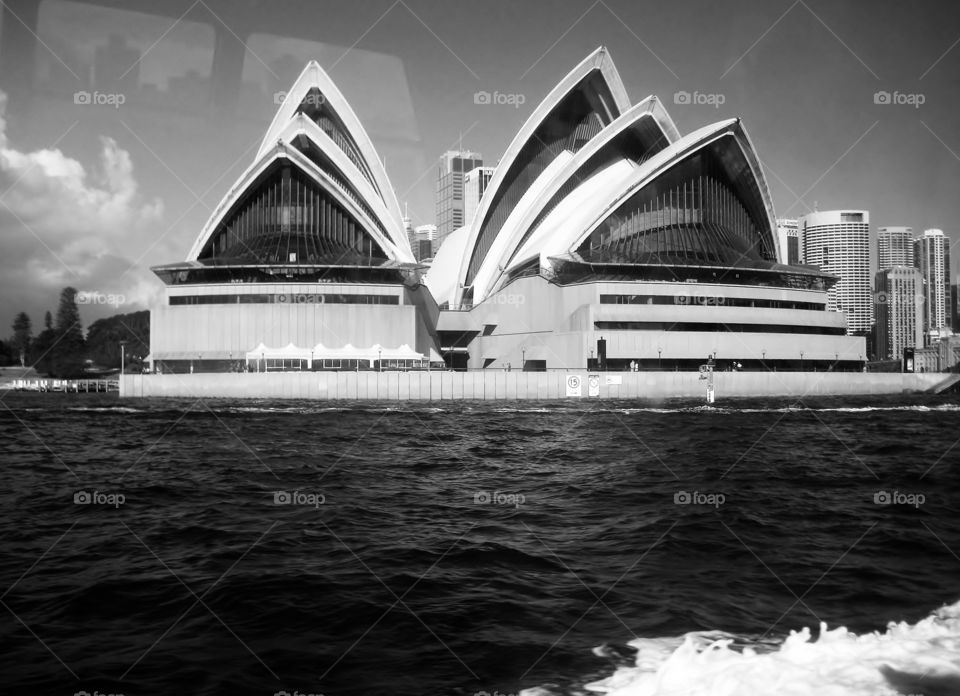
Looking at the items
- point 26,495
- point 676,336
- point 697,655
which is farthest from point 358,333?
point 697,655

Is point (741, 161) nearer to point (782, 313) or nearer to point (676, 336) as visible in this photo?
point (782, 313)

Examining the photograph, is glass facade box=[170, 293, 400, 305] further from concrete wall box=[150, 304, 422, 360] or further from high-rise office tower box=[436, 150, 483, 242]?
high-rise office tower box=[436, 150, 483, 242]

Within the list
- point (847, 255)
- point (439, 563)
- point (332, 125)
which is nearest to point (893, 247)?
point (847, 255)

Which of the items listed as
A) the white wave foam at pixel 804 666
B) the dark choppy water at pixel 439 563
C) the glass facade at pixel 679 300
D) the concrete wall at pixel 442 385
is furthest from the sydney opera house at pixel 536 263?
the white wave foam at pixel 804 666

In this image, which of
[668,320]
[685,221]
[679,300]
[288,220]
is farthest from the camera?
[288,220]

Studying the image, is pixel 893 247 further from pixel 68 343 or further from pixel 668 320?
pixel 68 343

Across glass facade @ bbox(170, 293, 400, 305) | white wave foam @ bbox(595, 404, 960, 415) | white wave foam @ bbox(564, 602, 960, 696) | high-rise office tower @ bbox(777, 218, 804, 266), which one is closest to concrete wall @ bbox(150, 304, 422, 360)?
glass facade @ bbox(170, 293, 400, 305)

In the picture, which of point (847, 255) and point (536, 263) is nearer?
point (536, 263)
